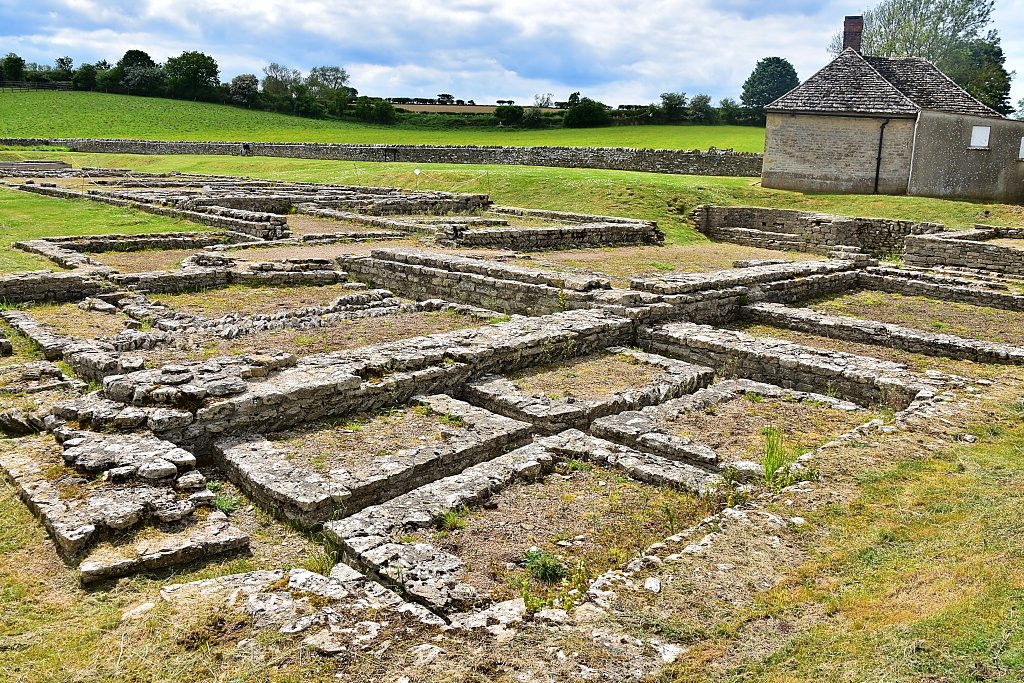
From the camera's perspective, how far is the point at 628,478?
6953mm

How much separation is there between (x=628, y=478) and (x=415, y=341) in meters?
3.78

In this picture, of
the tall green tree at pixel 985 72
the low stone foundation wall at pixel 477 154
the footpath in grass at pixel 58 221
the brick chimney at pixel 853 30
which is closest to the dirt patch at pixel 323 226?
the footpath in grass at pixel 58 221

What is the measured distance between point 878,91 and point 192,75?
259 ft

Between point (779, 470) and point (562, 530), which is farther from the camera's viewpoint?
point (779, 470)

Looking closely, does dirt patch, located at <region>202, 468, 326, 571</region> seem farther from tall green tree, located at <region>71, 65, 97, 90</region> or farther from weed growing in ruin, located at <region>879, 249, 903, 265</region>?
tall green tree, located at <region>71, 65, 97, 90</region>

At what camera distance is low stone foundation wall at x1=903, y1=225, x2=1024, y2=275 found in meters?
18.8

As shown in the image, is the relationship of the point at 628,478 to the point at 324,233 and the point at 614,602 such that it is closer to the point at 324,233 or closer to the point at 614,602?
the point at 614,602

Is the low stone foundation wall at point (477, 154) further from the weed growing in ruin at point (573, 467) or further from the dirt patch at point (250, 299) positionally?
the weed growing in ruin at point (573, 467)

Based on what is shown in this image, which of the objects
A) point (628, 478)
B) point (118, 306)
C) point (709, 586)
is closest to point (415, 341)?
point (628, 478)

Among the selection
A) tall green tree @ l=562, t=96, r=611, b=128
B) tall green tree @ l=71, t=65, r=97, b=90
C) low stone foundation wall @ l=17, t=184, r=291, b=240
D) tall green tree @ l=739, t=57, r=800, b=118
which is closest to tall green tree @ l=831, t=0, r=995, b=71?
tall green tree @ l=562, t=96, r=611, b=128

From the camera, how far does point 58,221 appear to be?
74.1 feet

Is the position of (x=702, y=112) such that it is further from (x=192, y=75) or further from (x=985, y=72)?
(x=192, y=75)

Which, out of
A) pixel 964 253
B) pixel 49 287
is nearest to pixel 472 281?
pixel 49 287

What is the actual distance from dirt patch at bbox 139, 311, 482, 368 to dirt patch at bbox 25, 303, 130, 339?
1.73 metres
